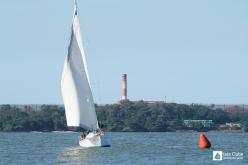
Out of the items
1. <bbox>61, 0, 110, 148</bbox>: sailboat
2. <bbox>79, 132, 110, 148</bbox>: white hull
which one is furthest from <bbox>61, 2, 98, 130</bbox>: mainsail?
<bbox>79, 132, 110, 148</bbox>: white hull

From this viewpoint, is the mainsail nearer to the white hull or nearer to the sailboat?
the sailboat

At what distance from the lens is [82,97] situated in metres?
108

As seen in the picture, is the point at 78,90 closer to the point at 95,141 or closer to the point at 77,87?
the point at 77,87

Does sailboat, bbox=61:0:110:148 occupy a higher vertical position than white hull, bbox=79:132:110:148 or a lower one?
higher

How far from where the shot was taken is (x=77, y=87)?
108 meters

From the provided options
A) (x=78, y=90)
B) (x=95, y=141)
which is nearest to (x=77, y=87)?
(x=78, y=90)

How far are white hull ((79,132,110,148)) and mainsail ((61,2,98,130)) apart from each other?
53.1 inches

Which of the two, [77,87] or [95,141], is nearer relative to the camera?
[95,141]

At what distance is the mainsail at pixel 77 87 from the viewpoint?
107m

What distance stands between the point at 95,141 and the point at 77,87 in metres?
5.70

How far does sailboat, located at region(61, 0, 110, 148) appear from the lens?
106938 mm

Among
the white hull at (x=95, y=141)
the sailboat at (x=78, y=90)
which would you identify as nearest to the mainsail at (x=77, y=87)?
the sailboat at (x=78, y=90)

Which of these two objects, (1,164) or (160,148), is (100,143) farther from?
(1,164)

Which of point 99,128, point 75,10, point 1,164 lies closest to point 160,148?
point 99,128
